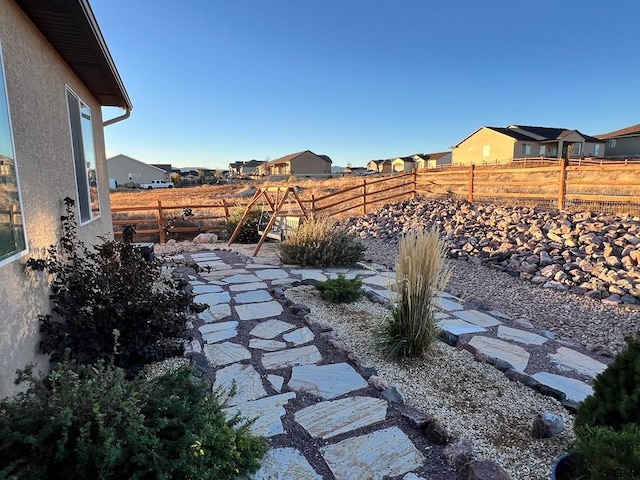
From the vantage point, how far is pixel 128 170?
1813 inches

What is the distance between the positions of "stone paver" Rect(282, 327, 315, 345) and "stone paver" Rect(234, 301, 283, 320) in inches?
18.4

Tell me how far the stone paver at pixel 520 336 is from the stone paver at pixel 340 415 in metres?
1.71

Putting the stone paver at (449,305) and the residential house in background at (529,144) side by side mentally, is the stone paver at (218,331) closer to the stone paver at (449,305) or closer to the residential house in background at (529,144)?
the stone paver at (449,305)

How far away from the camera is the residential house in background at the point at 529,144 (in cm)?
2734

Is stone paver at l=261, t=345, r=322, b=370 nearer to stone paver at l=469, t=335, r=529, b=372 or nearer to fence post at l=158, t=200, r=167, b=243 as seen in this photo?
stone paver at l=469, t=335, r=529, b=372

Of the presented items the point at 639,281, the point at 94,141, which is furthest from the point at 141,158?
the point at 639,281

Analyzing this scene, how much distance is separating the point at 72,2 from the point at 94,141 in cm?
263

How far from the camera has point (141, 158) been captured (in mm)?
49875

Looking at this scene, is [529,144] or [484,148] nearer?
[529,144]

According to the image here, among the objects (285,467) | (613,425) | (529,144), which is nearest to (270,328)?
(285,467)

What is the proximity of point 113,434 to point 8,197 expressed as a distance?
150cm

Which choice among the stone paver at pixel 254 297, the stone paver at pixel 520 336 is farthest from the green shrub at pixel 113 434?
the stone paver at pixel 520 336

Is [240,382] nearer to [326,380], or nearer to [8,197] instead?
[326,380]

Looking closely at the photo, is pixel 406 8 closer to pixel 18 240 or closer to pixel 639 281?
pixel 639 281
